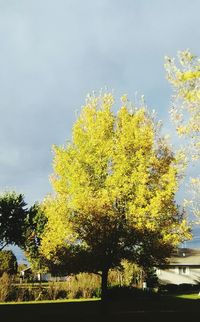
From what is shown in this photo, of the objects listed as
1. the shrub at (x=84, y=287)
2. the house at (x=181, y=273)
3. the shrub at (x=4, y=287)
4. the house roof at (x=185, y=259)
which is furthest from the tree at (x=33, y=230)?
the shrub at (x=4, y=287)

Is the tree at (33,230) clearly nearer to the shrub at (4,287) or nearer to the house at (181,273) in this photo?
the house at (181,273)

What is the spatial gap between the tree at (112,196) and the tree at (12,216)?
35.5 m

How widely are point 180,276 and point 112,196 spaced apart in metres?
41.8

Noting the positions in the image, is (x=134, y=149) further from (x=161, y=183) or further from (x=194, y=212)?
(x=194, y=212)

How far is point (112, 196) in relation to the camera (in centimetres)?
2297

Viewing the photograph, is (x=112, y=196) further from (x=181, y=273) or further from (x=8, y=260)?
(x=8, y=260)

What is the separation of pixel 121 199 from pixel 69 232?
11.1 ft

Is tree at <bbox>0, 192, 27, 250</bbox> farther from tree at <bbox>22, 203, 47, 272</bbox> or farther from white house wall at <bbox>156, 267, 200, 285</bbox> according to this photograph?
white house wall at <bbox>156, 267, 200, 285</bbox>

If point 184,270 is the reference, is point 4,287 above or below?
below

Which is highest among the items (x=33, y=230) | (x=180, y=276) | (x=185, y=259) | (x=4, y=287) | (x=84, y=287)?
(x=33, y=230)

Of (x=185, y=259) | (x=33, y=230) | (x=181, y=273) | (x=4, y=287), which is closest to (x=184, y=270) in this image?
(x=181, y=273)

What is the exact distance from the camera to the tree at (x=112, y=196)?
22875 millimetres

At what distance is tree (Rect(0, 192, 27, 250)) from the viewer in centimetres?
5906

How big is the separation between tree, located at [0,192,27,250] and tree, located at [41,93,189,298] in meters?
35.5
